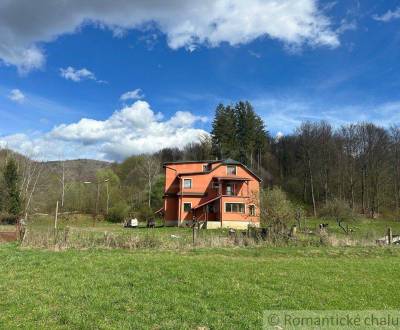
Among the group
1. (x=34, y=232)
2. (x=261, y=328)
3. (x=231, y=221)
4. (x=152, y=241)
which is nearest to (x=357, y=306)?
(x=261, y=328)

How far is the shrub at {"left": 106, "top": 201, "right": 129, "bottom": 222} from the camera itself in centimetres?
5744

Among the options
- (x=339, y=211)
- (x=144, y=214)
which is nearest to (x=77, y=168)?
(x=144, y=214)

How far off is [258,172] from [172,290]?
7114 cm

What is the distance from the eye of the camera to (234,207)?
4678 centimetres

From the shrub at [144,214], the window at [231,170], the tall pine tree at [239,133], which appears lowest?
the shrub at [144,214]

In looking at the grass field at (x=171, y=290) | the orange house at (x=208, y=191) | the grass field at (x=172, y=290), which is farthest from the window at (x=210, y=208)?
the grass field at (x=172, y=290)

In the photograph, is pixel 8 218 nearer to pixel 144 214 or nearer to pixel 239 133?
pixel 144 214

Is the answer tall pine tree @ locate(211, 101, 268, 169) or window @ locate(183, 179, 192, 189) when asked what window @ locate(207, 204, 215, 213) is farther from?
tall pine tree @ locate(211, 101, 268, 169)

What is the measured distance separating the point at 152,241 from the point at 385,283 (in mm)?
11443

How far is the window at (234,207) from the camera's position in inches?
1829

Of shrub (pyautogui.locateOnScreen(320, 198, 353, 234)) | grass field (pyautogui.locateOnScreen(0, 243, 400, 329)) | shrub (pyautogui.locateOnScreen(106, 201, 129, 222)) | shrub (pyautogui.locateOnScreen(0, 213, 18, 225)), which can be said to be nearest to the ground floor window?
shrub (pyautogui.locateOnScreen(106, 201, 129, 222))

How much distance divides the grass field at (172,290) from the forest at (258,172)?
41.2 m

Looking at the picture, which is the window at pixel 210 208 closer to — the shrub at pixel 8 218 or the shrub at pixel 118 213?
the shrub at pixel 118 213

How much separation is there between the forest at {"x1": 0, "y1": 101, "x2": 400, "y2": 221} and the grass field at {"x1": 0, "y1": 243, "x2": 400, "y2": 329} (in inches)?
1624
